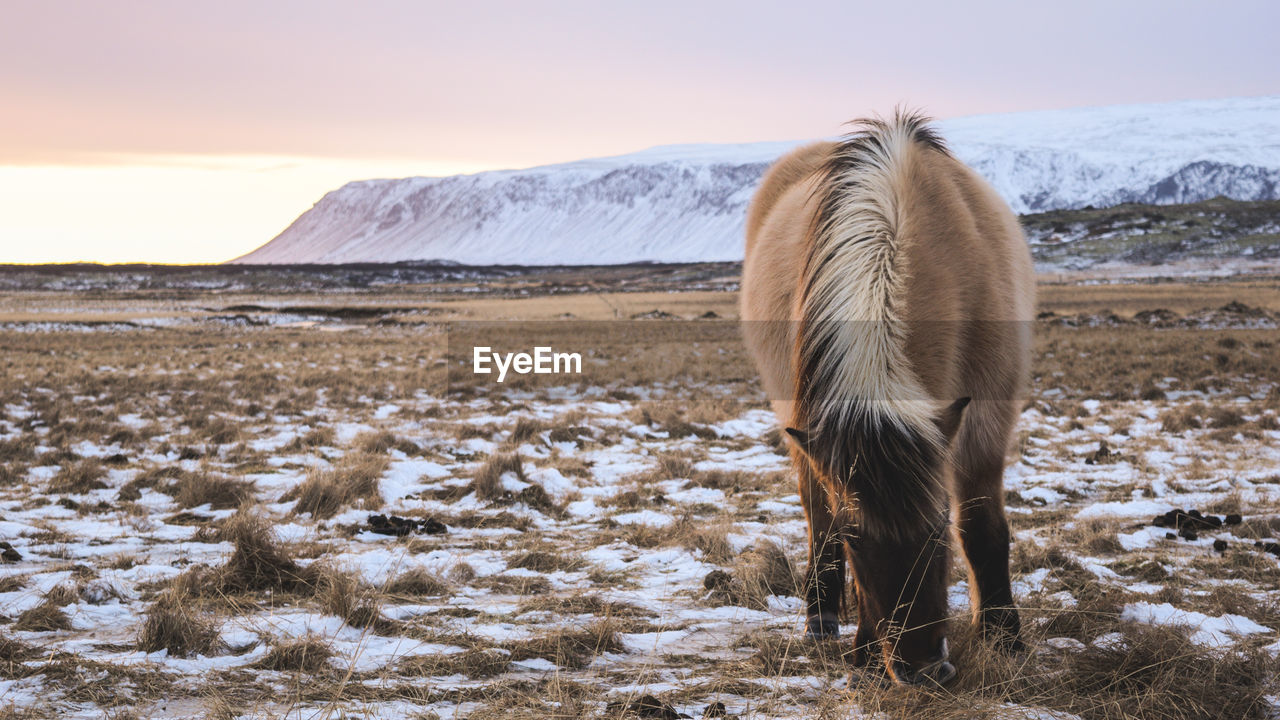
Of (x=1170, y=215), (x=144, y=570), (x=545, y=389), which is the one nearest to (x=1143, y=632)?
(x=144, y=570)

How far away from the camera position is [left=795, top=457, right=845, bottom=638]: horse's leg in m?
3.91

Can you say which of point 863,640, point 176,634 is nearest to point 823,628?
point 863,640

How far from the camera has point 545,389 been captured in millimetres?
15539

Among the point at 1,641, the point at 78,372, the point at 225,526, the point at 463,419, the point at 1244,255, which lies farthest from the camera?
the point at 1244,255

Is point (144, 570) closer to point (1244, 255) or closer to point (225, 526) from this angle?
point (225, 526)

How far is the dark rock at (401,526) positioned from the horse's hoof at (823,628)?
3.01 m

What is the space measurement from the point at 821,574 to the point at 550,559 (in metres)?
1.93

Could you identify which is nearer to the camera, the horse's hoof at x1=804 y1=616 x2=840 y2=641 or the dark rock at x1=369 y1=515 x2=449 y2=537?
the horse's hoof at x1=804 y1=616 x2=840 y2=641

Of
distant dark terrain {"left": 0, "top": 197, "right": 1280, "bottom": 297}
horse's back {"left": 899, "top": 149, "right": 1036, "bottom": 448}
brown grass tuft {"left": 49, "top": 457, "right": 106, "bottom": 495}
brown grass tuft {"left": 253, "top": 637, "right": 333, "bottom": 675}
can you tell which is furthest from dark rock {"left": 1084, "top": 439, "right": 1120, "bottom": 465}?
distant dark terrain {"left": 0, "top": 197, "right": 1280, "bottom": 297}

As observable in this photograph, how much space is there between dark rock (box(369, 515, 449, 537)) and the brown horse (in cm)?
285

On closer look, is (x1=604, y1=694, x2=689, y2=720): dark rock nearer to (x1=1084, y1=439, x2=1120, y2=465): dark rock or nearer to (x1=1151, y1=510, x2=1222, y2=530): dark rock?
(x1=1151, y1=510, x2=1222, y2=530): dark rock

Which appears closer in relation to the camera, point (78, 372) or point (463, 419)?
point (463, 419)

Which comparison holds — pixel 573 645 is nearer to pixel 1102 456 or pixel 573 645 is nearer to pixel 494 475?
pixel 494 475

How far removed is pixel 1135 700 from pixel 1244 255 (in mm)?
91154
